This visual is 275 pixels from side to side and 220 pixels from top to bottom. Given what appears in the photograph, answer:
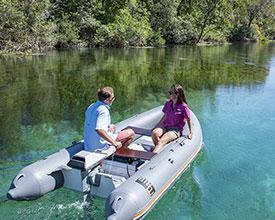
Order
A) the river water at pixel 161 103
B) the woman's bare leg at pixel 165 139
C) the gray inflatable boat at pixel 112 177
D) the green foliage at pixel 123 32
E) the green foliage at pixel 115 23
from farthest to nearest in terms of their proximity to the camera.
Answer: the green foliage at pixel 123 32 < the green foliage at pixel 115 23 < the woman's bare leg at pixel 165 139 < the river water at pixel 161 103 < the gray inflatable boat at pixel 112 177

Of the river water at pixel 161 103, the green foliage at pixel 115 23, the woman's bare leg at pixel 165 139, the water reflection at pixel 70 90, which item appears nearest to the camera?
the river water at pixel 161 103

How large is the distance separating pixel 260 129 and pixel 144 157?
3.84 metres

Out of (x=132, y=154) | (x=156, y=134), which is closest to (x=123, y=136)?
(x=132, y=154)

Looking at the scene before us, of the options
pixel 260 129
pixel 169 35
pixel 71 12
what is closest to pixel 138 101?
pixel 260 129

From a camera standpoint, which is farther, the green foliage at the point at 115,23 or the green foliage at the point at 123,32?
the green foliage at the point at 123,32

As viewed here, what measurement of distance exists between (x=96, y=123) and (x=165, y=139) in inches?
54.3

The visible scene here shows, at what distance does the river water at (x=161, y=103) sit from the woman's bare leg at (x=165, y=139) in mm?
577

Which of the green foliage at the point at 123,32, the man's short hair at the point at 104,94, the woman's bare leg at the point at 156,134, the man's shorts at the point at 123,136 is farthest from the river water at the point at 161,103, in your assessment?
the green foliage at the point at 123,32

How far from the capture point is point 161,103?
8211 mm

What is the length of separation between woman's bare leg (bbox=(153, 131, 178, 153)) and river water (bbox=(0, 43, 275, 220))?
22.7 inches

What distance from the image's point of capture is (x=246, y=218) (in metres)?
3.52

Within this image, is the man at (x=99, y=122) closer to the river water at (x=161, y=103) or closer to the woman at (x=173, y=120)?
the river water at (x=161, y=103)

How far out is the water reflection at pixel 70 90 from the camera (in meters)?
5.80

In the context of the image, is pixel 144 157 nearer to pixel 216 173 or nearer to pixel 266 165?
pixel 216 173
